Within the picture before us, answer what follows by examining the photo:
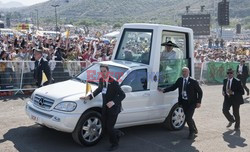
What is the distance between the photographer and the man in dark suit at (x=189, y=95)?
8.10 m

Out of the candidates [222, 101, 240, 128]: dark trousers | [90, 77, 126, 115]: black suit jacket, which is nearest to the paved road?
[222, 101, 240, 128]: dark trousers

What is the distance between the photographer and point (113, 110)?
6.68m

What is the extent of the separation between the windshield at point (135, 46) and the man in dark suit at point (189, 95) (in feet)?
3.20

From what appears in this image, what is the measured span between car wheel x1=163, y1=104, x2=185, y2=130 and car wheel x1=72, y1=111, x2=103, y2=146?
209 cm

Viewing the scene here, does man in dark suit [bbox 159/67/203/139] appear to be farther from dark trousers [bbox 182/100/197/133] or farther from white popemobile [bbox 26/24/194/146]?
white popemobile [bbox 26/24/194/146]

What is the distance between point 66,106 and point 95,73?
1635 millimetres

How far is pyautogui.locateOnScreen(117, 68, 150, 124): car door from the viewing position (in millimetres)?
7523

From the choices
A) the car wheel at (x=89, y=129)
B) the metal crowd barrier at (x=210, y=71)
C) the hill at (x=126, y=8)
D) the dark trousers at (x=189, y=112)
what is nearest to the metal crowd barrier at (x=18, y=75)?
the car wheel at (x=89, y=129)

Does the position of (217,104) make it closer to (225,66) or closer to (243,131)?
(243,131)

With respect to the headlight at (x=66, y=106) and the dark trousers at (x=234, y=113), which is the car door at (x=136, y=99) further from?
the dark trousers at (x=234, y=113)

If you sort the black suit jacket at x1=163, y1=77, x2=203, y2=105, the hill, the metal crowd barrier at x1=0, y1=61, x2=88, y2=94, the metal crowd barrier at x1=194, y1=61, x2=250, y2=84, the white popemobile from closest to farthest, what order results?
the white popemobile, the black suit jacket at x1=163, y1=77, x2=203, y2=105, the metal crowd barrier at x1=0, y1=61, x2=88, y2=94, the metal crowd barrier at x1=194, y1=61, x2=250, y2=84, the hill

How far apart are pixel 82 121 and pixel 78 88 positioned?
2.77ft

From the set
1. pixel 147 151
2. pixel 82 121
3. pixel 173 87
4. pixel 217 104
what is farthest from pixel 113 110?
pixel 217 104

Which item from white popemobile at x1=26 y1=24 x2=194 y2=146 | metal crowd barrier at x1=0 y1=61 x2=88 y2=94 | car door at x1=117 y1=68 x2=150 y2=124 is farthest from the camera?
metal crowd barrier at x1=0 y1=61 x2=88 y2=94
